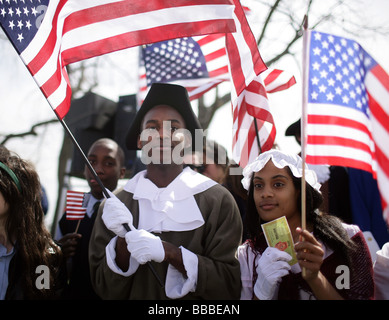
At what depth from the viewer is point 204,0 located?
2928mm

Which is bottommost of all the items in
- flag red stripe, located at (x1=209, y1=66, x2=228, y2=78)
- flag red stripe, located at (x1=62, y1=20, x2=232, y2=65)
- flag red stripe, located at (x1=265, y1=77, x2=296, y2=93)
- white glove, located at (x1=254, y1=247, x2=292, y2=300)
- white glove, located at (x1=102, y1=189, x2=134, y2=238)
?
Answer: white glove, located at (x1=254, y1=247, x2=292, y2=300)

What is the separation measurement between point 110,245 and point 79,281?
3.01 feet

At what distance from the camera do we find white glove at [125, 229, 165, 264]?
7.66 ft

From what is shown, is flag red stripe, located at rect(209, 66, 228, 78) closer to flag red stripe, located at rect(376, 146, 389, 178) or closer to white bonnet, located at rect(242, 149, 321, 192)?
white bonnet, located at rect(242, 149, 321, 192)

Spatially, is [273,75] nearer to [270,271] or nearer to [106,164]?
[106,164]

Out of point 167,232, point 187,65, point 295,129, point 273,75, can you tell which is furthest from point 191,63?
point 167,232

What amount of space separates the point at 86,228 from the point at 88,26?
1.69 m

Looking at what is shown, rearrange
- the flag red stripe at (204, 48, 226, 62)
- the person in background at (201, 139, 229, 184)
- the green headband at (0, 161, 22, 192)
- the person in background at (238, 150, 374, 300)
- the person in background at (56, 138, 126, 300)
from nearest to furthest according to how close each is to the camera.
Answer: the person in background at (238, 150, 374, 300)
the green headband at (0, 161, 22, 192)
the person in background at (56, 138, 126, 300)
the person in background at (201, 139, 229, 184)
the flag red stripe at (204, 48, 226, 62)

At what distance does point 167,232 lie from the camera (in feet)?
8.80

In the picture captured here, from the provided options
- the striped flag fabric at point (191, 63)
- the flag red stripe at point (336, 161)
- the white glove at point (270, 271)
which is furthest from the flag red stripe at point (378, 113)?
the striped flag fabric at point (191, 63)

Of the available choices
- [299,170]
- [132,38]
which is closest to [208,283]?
[299,170]

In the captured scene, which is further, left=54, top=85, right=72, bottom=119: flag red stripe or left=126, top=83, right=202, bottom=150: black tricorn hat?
left=126, top=83, right=202, bottom=150: black tricorn hat

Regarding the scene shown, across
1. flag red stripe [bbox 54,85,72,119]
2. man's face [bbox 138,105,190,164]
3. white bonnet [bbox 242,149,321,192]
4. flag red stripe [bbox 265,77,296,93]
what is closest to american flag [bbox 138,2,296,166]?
flag red stripe [bbox 265,77,296,93]

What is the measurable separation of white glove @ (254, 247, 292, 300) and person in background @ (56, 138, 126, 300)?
1421 mm
